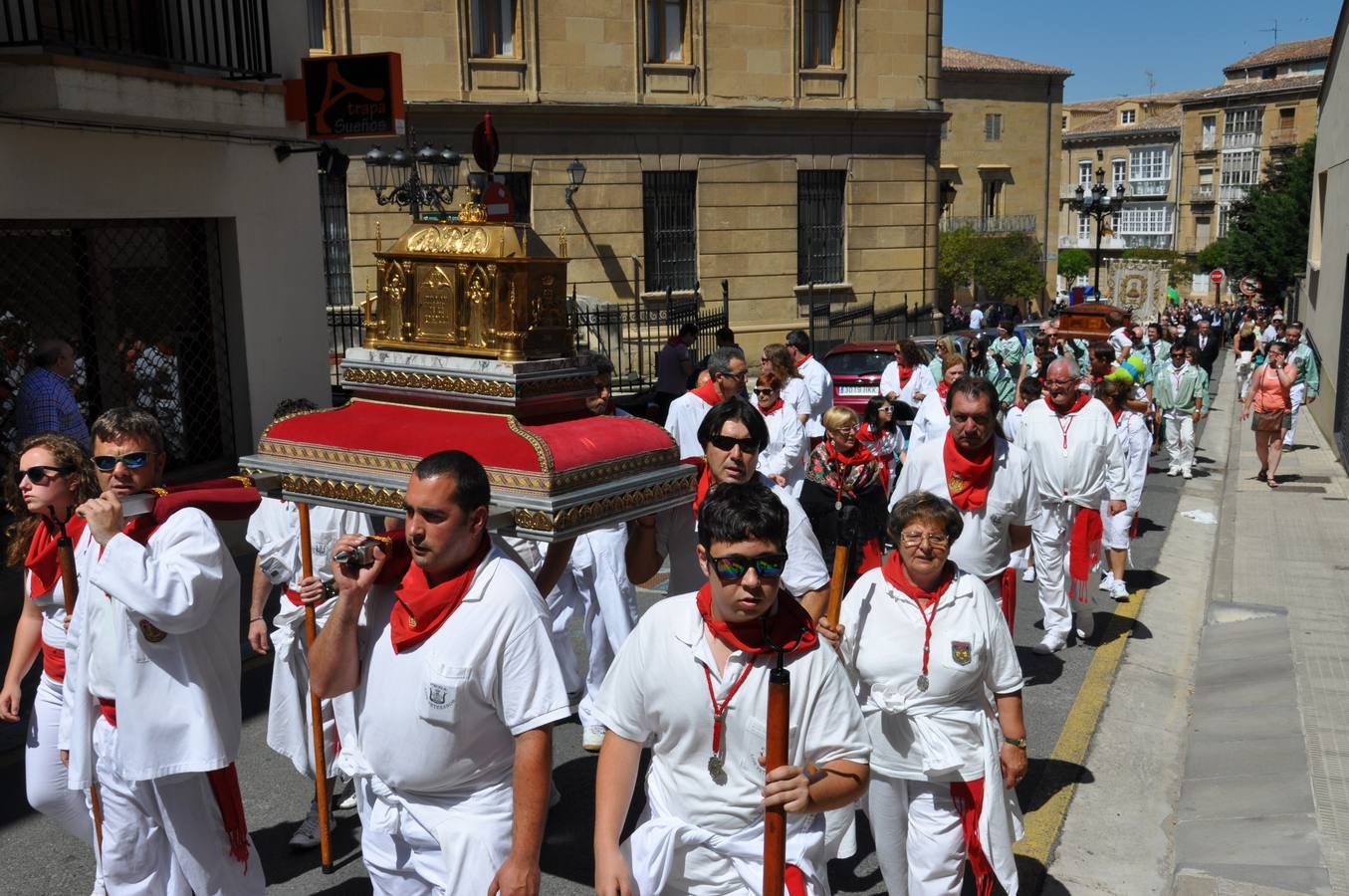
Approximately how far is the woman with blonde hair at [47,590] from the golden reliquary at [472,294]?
49.3 inches

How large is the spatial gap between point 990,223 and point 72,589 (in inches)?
2515

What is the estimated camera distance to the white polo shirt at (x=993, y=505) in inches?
244

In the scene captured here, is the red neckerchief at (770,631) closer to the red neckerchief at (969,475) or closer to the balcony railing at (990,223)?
the red neckerchief at (969,475)

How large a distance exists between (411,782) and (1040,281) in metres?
58.7

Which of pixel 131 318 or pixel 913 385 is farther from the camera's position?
pixel 913 385

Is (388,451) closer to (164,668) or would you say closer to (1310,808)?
(164,668)

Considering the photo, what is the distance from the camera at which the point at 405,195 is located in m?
14.8

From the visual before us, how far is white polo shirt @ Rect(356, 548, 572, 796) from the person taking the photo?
357 centimetres

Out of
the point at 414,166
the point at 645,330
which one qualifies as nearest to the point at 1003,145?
the point at 645,330

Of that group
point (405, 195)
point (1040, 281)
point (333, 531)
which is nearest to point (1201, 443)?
point (405, 195)

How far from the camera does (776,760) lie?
301 centimetres

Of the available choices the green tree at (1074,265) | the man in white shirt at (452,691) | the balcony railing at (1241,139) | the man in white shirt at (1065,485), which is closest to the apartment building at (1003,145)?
the green tree at (1074,265)

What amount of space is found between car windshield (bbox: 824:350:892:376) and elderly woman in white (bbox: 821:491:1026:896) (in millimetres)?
14296

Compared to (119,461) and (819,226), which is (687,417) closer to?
(119,461)
